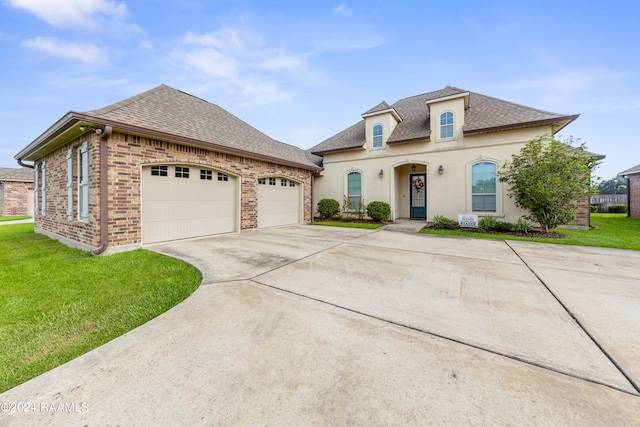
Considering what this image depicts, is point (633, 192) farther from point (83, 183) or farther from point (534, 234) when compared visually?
point (83, 183)

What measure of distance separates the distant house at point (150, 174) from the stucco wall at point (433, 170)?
14.2 ft

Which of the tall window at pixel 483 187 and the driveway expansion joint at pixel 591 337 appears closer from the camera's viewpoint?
the driveway expansion joint at pixel 591 337

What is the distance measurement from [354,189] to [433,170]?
4.10 m

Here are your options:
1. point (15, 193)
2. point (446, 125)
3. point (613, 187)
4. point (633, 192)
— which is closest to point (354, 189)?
point (446, 125)

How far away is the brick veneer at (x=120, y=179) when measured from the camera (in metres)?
5.47

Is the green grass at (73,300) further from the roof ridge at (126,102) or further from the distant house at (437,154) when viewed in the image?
the distant house at (437,154)

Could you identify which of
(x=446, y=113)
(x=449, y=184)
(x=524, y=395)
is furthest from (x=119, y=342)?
(x=446, y=113)

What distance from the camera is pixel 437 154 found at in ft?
36.2

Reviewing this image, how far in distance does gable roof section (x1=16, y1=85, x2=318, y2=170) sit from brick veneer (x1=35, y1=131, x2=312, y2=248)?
1.16 ft

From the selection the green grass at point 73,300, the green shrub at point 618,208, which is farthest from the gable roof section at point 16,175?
the green shrub at point 618,208

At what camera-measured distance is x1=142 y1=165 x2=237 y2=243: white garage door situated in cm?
630

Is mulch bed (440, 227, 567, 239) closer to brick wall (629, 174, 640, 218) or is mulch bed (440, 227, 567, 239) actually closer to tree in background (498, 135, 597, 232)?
tree in background (498, 135, 597, 232)

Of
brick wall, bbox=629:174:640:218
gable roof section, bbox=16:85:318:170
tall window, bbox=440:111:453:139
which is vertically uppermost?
tall window, bbox=440:111:453:139

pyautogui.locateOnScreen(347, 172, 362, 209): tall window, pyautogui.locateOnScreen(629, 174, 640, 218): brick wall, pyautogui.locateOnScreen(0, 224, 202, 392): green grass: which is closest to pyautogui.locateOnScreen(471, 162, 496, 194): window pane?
pyautogui.locateOnScreen(347, 172, 362, 209): tall window
